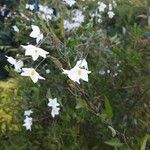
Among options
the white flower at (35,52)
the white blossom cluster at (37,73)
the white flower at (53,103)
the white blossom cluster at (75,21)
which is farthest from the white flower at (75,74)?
the white blossom cluster at (75,21)

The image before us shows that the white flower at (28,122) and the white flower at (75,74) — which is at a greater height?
the white flower at (75,74)

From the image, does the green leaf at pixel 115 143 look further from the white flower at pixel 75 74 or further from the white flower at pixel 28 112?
the white flower at pixel 28 112

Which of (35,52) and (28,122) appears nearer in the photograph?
(35,52)

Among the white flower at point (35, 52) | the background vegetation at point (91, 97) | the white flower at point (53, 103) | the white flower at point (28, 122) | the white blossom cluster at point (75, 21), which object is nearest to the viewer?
the white flower at point (35, 52)

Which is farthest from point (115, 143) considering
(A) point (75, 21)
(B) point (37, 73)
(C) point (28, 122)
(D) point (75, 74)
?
(A) point (75, 21)

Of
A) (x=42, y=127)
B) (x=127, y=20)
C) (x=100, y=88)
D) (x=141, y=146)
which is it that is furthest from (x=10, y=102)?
(x=127, y=20)

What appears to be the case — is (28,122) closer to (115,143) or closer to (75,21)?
(115,143)

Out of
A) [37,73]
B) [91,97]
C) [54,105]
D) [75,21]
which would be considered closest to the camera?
[37,73]

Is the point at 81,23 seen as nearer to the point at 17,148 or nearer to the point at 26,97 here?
the point at 26,97

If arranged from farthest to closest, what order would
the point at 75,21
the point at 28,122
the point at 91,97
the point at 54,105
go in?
1. the point at 75,21
2. the point at 28,122
3. the point at 54,105
4. the point at 91,97

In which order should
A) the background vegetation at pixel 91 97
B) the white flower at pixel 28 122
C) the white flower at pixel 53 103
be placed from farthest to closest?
the white flower at pixel 28 122, the white flower at pixel 53 103, the background vegetation at pixel 91 97
